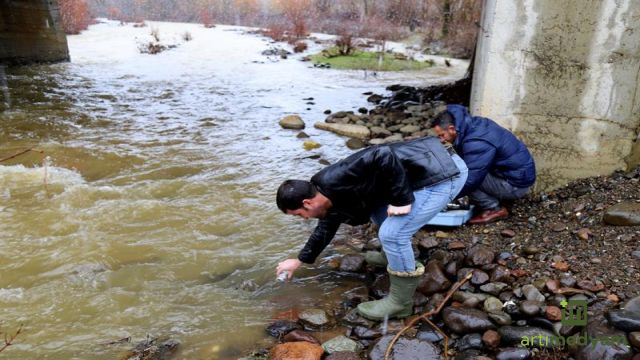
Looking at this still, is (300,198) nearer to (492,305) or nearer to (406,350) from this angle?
(406,350)

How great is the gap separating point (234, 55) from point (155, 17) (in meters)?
22.1

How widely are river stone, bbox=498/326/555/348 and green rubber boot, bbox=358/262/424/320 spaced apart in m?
0.60

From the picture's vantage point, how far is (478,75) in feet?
16.0

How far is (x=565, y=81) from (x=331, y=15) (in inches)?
1236

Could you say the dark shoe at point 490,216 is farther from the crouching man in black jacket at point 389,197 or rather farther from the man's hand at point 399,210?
the man's hand at point 399,210

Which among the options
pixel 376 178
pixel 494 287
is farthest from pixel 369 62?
pixel 376 178

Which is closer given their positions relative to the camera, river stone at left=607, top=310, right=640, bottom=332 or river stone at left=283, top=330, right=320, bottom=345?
river stone at left=607, top=310, right=640, bottom=332

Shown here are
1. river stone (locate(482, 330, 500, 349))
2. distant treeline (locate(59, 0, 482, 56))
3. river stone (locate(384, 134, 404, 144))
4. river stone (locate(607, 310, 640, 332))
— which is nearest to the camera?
river stone (locate(607, 310, 640, 332))

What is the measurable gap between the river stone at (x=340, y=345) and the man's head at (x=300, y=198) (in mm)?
865

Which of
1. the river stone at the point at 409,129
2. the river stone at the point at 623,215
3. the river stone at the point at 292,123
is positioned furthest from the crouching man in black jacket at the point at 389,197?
the river stone at the point at 292,123

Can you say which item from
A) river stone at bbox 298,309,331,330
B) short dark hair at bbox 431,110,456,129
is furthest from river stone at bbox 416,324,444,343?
short dark hair at bbox 431,110,456,129

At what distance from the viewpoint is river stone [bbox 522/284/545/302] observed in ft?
11.0

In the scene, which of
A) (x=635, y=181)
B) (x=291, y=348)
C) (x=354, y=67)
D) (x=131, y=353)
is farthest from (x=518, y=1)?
(x=354, y=67)

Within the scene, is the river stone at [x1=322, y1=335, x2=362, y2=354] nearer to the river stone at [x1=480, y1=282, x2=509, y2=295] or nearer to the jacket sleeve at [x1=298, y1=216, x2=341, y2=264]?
the jacket sleeve at [x1=298, y1=216, x2=341, y2=264]
